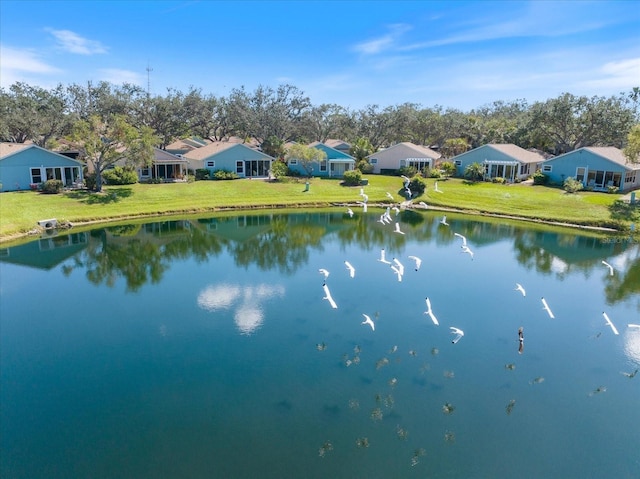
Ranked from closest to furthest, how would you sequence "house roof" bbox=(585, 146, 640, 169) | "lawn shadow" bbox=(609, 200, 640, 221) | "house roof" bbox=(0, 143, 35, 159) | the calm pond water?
the calm pond water → "lawn shadow" bbox=(609, 200, 640, 221) → "house roof" bbox=(0, 143, 35, 159) → "house roof" bbox=(585, 146, 640, 169)

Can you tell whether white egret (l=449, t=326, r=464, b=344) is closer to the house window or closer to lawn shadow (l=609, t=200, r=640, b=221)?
lawn shadow (l=609, t=200, r=640, b=221)

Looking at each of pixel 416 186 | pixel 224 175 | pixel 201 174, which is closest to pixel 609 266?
pixel 416 186

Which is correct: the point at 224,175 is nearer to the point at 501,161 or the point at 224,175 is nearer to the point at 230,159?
the point at 230,159

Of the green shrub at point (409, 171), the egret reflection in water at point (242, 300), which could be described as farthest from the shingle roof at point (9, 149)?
the green shrub at point (409, 171)

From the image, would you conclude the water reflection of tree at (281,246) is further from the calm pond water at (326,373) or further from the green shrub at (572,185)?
the green shrub at (572,185)

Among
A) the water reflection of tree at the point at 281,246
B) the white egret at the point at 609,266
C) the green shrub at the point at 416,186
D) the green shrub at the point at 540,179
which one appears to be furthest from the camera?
the green shrub at the point at 540,179

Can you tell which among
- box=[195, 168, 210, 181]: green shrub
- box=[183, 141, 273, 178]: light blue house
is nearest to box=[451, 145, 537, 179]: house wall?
box=[183, 141, 273, 178]: light blue house

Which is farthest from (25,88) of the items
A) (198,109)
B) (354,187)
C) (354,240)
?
(354,240)
